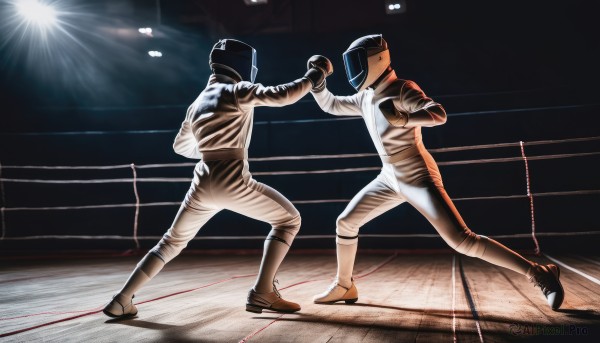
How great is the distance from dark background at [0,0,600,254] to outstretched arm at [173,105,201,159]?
3.95m

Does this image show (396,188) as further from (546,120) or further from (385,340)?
(546,120)

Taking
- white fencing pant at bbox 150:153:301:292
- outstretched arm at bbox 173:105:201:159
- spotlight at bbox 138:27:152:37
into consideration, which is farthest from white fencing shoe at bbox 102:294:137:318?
spotlight at bbox 138:27:152:37

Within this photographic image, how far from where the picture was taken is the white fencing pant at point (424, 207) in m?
1.45

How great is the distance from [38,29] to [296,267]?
564cm

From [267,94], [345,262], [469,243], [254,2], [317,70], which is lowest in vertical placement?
[345,262]

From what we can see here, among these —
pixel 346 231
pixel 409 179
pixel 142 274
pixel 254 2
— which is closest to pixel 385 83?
pixel 409 179

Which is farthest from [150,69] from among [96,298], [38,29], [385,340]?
[385,340]

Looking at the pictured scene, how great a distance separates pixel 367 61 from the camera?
1604 mm

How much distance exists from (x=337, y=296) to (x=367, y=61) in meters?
0.94

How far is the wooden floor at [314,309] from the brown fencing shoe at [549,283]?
0.04 metres

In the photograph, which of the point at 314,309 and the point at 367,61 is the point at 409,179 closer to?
the point at 367,61

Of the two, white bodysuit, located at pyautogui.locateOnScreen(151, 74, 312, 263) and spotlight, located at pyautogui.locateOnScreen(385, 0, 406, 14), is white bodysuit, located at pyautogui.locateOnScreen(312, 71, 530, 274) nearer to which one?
white bodysuit, located at pyautogui.locateOnScreen(151, 74, 312, 263)

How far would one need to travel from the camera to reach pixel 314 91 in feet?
5.81

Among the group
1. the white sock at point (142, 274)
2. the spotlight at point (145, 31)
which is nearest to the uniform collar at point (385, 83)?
the white sock at point (142, 274)
